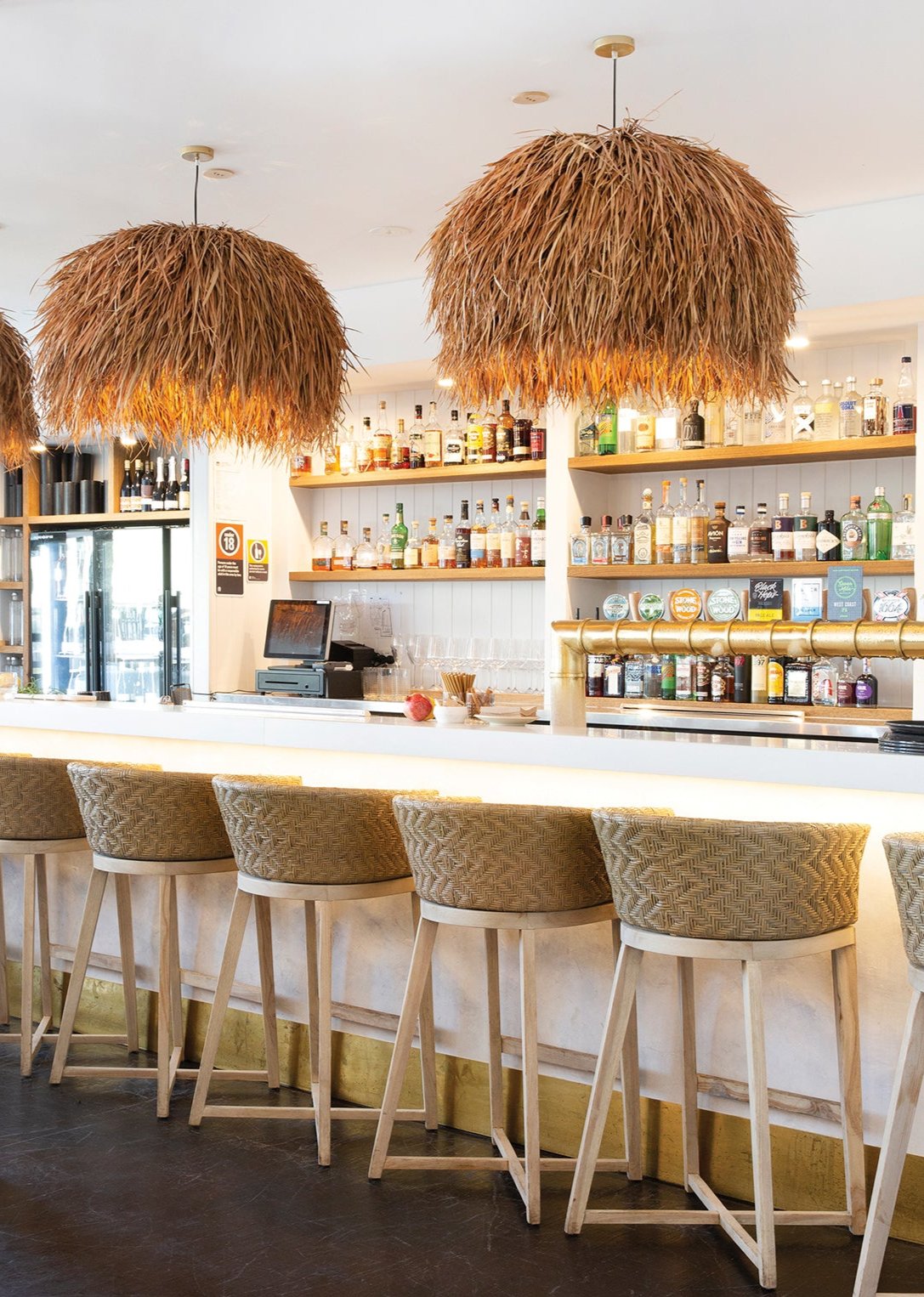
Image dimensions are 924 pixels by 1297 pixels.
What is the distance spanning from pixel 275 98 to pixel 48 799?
2.15 meters

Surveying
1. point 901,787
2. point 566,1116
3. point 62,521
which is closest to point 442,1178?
point 566,1116

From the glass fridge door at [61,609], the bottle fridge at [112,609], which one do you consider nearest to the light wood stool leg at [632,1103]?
the bottle fridge at [112,609]

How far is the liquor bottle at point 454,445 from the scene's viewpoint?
617 cm

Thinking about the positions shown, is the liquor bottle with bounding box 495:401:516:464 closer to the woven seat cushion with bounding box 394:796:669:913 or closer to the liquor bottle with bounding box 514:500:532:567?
the liquor bottle with bounding box 514:500:532:567

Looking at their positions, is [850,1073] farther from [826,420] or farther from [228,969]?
[826,420]

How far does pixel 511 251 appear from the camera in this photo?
298cm

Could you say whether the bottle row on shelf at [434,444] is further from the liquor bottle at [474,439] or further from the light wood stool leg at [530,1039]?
the light wood stool leg at [530,1039]

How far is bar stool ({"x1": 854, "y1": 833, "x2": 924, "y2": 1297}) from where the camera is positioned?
2.45 m

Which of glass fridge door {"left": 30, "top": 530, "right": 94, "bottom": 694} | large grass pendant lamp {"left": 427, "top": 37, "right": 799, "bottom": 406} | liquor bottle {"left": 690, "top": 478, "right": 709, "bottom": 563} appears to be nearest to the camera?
large grass pendant lamp {"left": 427, "top": 37, "right": 799, "bottom": 406}

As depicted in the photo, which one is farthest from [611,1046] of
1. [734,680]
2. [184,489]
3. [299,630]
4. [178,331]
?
[184,489]

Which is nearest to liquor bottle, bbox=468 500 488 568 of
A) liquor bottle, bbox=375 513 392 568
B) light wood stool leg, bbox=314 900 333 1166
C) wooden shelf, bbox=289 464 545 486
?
wooden shelf, bbox=289 464 545 486

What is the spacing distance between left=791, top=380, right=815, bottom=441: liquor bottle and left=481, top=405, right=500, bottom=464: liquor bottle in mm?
1403

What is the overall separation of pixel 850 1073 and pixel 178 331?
7.95ft

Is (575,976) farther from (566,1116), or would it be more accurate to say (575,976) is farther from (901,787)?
(901,787)
